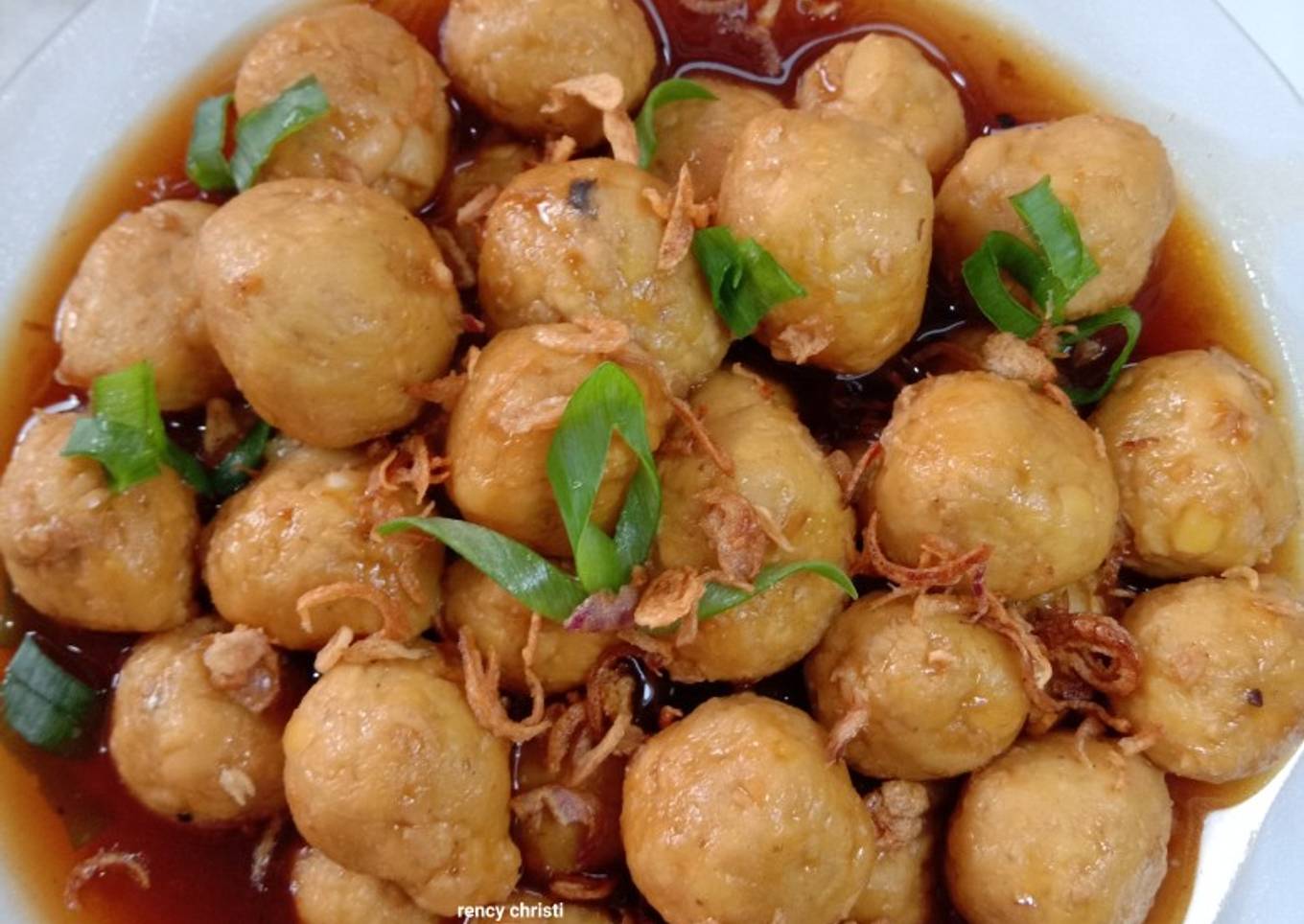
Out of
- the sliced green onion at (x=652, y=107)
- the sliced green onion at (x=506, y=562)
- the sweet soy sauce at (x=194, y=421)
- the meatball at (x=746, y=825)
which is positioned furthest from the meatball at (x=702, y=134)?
the meatball at (x=746, y=825)

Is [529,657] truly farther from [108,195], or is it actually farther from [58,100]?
[58,100]

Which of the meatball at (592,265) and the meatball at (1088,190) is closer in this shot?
the meatball at (592,265)

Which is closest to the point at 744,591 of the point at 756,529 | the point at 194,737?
the point at 756,529

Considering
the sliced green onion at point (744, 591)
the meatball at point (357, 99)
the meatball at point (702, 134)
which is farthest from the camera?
the meatball at point (702, 134)

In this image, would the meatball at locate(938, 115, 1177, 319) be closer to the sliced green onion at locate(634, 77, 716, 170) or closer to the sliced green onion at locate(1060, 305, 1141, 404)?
the sliced green onion at locate(1060, 305, 1141, 404)

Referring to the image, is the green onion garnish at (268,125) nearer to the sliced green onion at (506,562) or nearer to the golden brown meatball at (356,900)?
the sliced green onion at (506,562)

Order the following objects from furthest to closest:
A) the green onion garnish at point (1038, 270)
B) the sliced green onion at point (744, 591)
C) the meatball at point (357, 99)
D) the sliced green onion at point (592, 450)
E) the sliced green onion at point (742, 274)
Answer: the meatball at point (357, 99) → the green onion garnish at point (1038, 270) → the sliced green onion at point (742, 274) → the sliced green onion at point (744, 591) → the sliced green onion at point (592, 450)

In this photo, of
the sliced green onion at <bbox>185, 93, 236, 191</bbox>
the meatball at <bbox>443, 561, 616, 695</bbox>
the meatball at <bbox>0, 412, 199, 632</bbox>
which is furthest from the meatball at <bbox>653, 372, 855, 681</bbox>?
the sliced green onion at <bbox>185, 93, 236, 191</bbox>

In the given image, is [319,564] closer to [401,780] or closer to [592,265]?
[401,780]
